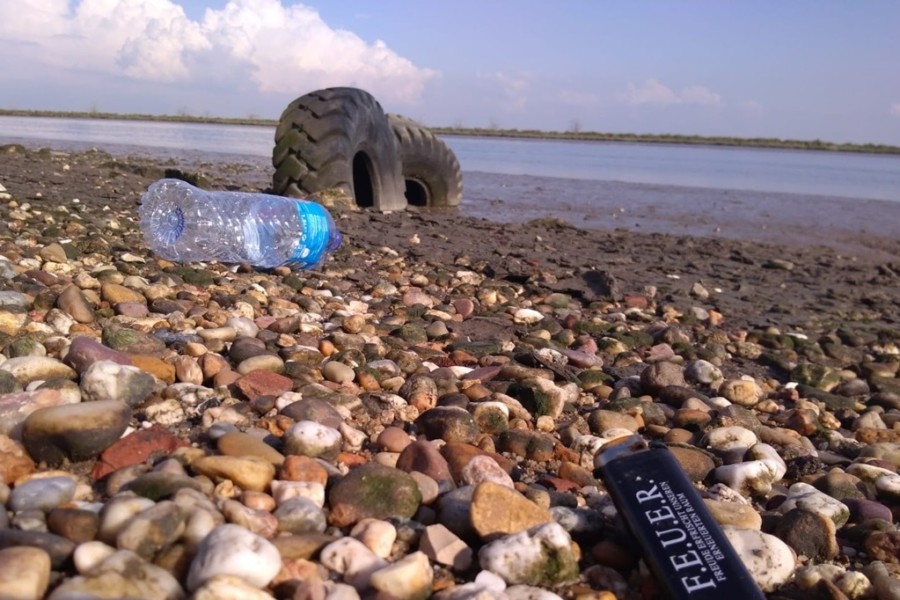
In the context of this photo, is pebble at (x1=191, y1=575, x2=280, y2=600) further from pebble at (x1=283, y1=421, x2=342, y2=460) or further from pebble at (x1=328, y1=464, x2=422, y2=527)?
pebble at (x1=283, y1=421, x2=342, y2=460)

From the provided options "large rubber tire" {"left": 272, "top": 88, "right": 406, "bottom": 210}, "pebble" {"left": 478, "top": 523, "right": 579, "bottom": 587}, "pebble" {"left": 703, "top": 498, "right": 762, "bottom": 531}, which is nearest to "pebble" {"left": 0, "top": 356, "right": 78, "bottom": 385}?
"pebble" {"left": 478, "top": 523, "right": 579, "bottom": 587}

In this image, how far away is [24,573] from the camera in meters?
1.18

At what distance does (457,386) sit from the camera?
262 centimetres

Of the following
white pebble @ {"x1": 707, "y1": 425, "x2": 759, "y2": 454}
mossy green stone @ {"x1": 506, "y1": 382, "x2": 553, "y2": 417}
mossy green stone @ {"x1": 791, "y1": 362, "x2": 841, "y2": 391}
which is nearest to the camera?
white pebble @ {"x1": 707, "y1": 425, "x2": 759, "y2": 454}

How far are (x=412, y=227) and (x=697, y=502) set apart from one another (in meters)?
5.30

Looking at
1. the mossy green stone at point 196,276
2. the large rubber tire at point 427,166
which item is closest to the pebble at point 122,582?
the mossy green stone at point 196,276

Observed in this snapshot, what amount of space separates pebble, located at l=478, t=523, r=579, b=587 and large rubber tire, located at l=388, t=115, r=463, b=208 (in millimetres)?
8035

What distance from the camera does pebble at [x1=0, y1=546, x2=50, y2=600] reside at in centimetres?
116

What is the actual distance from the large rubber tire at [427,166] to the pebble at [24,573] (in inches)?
325

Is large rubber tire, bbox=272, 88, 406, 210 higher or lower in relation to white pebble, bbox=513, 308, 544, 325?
higher

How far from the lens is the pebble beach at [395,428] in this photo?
54.9 inches

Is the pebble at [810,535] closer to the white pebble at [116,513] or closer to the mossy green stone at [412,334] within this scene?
the white pebble at [116,513]

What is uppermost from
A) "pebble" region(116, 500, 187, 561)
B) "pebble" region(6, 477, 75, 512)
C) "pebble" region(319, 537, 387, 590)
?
"pebble" region(116, 500, 187, 561)

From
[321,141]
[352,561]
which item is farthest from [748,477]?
[321,141]
